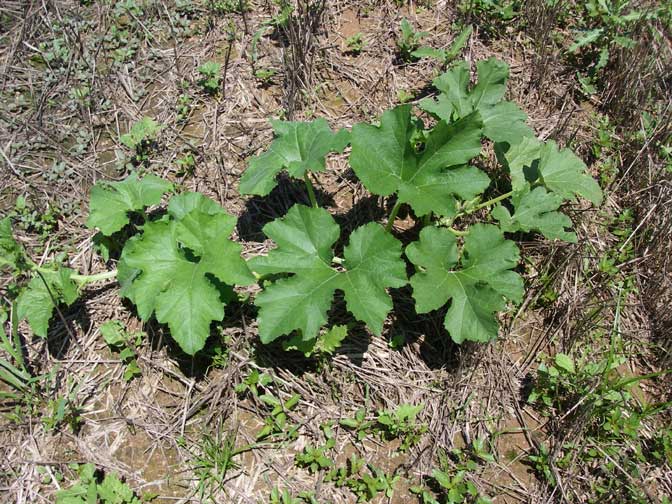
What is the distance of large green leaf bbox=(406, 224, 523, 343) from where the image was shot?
3.03 metres

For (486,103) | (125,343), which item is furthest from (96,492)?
(486,103)

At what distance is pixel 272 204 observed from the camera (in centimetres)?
391

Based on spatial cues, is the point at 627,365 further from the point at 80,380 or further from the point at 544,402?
the point at 80,380

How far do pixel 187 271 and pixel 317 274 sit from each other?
701mm

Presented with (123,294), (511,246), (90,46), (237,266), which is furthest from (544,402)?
(90,46)

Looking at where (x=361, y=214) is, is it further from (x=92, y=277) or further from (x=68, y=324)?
(x=68, y=324)

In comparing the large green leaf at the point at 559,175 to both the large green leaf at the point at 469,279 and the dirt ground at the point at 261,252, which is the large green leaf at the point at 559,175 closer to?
the dirt ground at the point at 261,252

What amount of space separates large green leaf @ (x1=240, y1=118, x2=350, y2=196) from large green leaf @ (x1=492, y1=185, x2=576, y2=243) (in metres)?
1.07

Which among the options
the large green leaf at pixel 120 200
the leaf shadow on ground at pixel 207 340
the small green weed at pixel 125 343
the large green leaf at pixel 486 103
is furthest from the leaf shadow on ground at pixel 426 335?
the large green leaf at pixel 120 200

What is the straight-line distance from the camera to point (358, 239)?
3.08 meters

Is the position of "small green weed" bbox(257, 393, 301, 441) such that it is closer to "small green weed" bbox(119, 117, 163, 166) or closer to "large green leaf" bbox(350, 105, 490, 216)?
"large green leaf" bbox(350, 105, 490, 216)

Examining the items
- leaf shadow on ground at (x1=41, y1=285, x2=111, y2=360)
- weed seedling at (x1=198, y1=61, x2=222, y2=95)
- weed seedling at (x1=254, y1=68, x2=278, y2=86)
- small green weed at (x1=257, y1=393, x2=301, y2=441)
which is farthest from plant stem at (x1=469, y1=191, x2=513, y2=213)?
leaf shadow on ground at (x1=41, y1=285, x2=111, y2=360)

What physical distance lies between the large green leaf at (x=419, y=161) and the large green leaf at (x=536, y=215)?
0.38 metres

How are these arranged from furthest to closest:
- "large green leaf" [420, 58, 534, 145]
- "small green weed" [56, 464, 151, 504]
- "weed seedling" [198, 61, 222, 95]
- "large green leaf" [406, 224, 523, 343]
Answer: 1. "weed seedling" [198, 61, 222, 95]
2. "large green leaf" [420, 58, 534, 145]
3. "large green leaf" [406, 224, 523, 343]
4. "small green weed" [56, 464, 151, 504]
